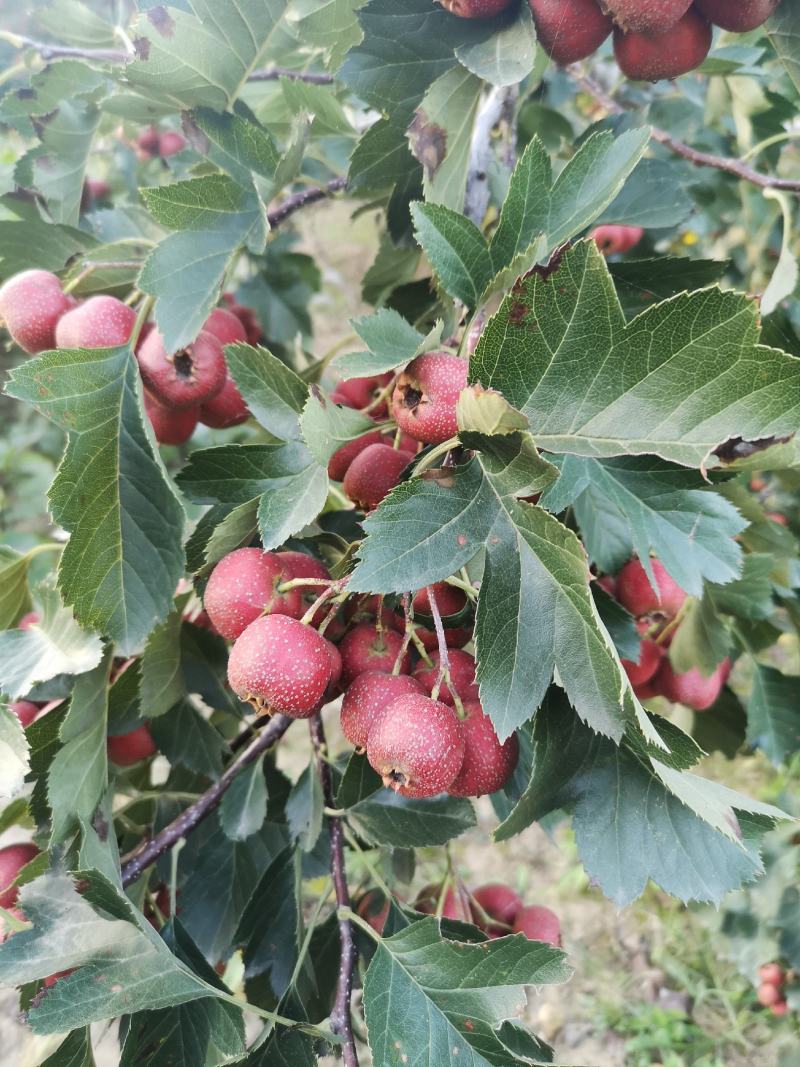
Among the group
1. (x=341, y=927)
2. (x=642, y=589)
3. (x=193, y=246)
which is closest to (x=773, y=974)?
(x=642, y=589)

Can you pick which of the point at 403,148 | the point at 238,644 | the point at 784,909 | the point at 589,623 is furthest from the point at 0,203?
the point at 784,909

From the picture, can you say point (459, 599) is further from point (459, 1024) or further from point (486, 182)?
point (486, 182)

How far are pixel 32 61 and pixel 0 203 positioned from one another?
41 centimetres

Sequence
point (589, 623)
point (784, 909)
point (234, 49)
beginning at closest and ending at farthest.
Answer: point (589, 623) → point (234, 49) → point (784, 909)

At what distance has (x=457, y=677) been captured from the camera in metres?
0.66

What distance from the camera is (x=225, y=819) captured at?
2.76ft

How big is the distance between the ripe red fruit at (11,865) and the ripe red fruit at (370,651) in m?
0.42

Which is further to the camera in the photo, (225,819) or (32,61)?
(32,61)

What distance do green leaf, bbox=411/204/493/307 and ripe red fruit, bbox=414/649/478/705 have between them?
285 mm

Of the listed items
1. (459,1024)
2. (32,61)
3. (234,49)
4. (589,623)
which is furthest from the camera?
(32,61)

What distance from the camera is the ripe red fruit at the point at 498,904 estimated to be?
1.09m

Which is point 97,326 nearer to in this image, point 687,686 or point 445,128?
point 445,128

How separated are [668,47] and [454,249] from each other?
303 mm

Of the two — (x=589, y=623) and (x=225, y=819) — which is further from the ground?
(x=589, y=623)
